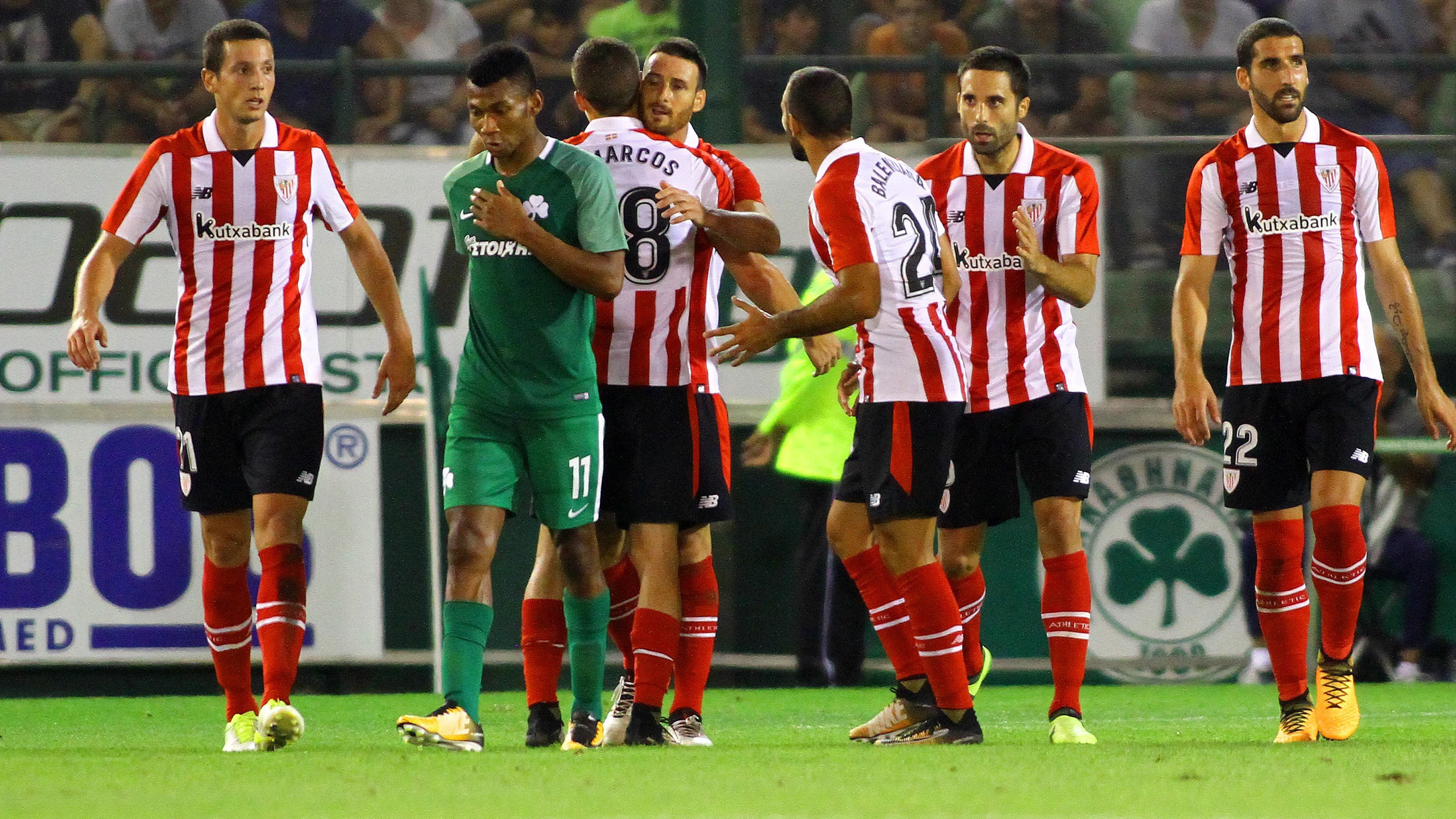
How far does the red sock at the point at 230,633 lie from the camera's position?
587cm

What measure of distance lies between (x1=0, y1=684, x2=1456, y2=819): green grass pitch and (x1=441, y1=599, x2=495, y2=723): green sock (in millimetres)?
154

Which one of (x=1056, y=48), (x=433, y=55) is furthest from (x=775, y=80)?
(x=433, y=55)

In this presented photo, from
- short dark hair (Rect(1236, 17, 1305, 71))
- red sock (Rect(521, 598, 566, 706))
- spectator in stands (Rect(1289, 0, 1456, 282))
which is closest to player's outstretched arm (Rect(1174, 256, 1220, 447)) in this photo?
short dark hair (Rect(1236, 17, 1305, 71))

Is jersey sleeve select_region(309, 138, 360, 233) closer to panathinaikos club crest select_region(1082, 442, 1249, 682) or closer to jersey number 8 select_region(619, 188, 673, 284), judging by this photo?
jersey number 8 select_region(619, 188, 673, 284)

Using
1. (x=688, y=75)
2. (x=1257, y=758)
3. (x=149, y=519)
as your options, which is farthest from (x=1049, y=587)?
(x=149, y=519)

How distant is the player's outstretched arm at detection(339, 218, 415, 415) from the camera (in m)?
5.94

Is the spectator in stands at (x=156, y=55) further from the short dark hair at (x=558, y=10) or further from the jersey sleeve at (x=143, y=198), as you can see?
the jersey sleeve at (x=143, y=198)

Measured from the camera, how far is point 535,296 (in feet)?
17.8

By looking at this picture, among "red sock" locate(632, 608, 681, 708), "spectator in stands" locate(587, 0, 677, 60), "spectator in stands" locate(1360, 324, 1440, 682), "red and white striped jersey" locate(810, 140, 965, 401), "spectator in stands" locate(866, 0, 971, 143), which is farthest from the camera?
"spectator in stands" locate(587, 0, 677, 60)

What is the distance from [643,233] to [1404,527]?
183 inches

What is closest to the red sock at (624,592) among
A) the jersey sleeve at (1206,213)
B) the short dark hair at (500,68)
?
the short dark hair at (500,68)

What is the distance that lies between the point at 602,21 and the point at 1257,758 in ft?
18.4

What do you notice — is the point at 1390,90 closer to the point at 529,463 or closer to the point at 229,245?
the point at 529,463

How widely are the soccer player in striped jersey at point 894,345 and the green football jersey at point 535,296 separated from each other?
0.39 metres
